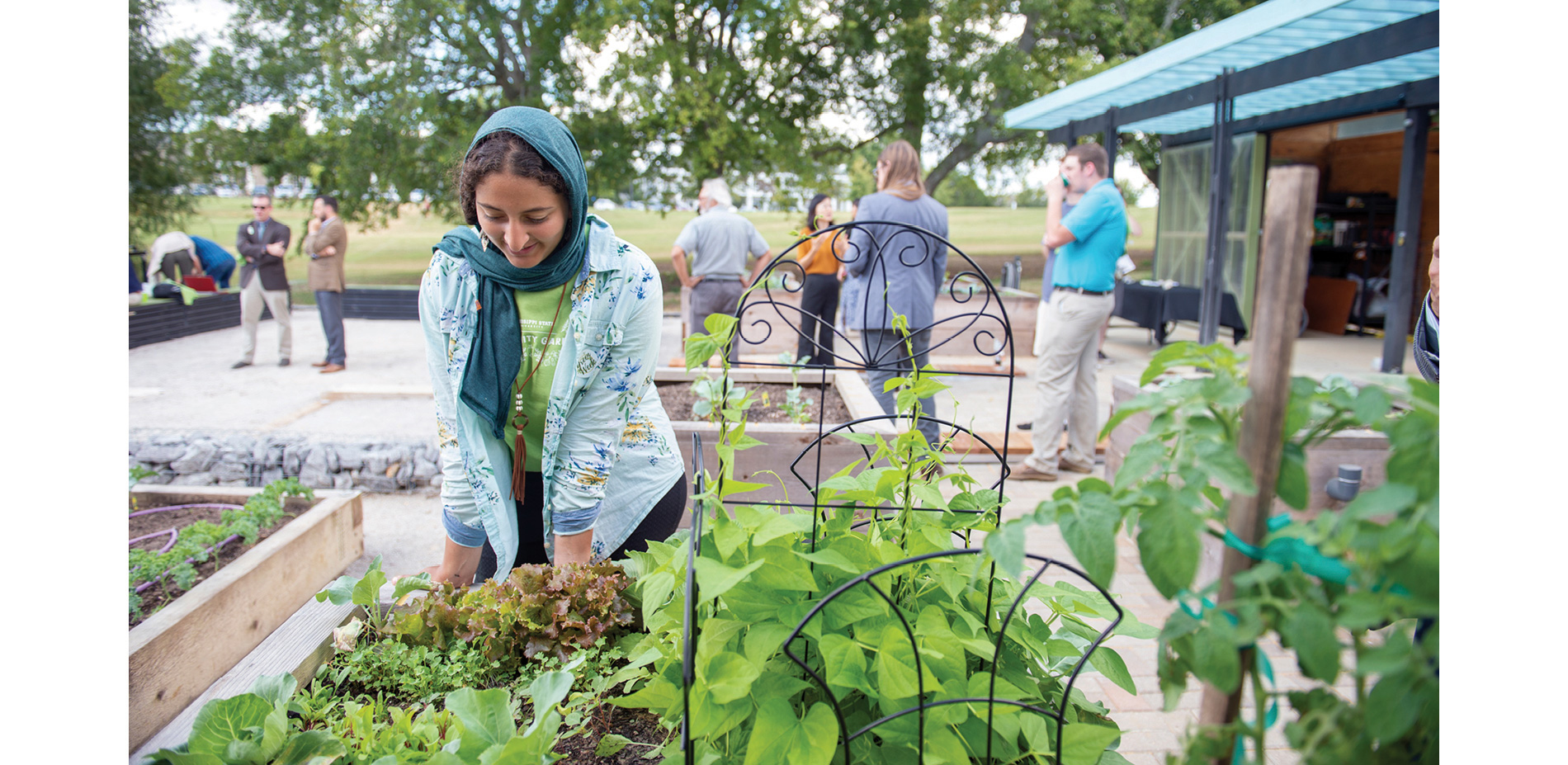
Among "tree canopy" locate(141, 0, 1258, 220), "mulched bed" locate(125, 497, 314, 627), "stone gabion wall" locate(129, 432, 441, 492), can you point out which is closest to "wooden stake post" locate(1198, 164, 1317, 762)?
"mulched bed" locate(125, 497, 314, 627)

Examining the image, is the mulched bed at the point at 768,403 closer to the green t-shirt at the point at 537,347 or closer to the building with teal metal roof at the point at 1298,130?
the green t-shirt at the point at 537,347

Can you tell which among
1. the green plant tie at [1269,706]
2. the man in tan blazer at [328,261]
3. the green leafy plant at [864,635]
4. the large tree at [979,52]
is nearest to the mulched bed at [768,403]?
the green leafy plant at [864,635]

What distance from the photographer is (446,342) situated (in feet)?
5.37

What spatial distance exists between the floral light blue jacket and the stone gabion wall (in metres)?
2.65

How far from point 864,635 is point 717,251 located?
4576 millimetres

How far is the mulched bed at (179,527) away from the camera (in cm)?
233

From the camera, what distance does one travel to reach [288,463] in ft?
13.6

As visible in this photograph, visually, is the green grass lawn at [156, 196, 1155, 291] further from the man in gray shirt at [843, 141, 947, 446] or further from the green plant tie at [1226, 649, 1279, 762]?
the green plant tie at [1226, 649, 1279, 762]

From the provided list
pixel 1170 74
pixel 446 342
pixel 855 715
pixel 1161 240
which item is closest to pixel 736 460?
pixel 446 342

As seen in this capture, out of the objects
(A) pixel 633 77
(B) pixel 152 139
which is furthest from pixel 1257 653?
(B) pixel 152 139

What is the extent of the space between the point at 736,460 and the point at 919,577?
6.56ft

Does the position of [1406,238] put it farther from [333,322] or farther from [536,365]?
[333,322]

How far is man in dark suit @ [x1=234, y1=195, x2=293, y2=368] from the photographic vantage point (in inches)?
276

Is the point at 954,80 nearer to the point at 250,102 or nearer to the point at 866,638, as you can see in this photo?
the point at 250,102
